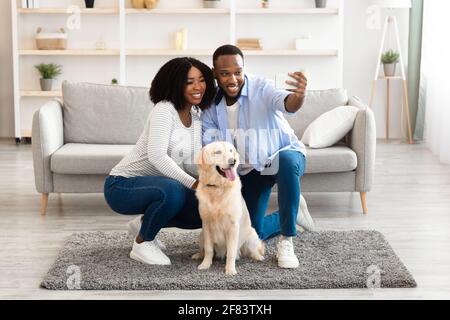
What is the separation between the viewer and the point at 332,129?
497 centimetres

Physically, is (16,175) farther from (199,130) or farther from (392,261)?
(392,261)

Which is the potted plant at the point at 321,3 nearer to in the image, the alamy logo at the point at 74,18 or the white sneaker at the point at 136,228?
the alamy logo at the point at 74,18

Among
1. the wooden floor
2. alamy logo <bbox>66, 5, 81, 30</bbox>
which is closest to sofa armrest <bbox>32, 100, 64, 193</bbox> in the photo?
the wooden floor

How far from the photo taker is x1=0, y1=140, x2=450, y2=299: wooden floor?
135 inches

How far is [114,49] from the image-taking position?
7422 mm

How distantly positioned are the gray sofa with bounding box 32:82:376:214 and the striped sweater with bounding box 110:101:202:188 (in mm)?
920

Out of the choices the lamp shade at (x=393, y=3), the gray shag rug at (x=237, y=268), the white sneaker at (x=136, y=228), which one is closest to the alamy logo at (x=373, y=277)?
the gray shag rug at (x=237, y=268)

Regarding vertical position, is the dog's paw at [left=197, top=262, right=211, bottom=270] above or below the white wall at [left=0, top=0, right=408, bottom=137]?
below

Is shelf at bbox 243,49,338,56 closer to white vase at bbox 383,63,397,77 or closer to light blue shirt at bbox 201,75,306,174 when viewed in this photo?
white vase at bbox 383,63,397,77

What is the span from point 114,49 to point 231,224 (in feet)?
13.3

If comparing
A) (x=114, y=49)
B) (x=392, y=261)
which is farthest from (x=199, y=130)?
(x=114, y=49)

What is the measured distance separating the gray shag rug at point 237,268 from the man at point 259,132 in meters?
0.16

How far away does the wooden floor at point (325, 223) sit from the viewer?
343 centimetres

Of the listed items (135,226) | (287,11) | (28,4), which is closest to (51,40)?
(28,4)
